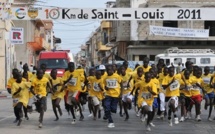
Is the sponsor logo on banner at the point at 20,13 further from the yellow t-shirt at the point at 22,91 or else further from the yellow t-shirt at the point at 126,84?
the yellow t-shirt at the point at 22,91

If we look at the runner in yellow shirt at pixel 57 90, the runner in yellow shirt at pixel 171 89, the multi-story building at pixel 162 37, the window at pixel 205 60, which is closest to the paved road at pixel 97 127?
the runner in yellow shirt at pixel 171 89

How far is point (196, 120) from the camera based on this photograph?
58.2 ft

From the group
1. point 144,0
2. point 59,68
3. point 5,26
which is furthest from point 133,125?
point 144,0

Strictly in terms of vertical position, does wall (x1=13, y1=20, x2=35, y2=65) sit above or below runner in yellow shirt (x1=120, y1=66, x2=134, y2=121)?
above

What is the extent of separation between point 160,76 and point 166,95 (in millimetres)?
1026

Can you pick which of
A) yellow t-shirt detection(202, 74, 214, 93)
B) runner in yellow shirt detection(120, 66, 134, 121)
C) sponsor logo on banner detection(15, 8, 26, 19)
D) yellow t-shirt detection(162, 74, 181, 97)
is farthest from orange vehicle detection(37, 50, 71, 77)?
yellow t-shirt detection(162, 74, 181, 97)

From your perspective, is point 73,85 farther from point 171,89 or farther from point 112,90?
point 171,89

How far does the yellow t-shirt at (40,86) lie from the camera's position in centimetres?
1573

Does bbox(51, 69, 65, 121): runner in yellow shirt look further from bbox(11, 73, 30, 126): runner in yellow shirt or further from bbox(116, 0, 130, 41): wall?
bbox(116, 0, 130, 41): wall

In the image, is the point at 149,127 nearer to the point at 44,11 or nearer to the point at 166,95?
the point at 166,95

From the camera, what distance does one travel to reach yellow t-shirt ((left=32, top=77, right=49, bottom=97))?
51.6ft

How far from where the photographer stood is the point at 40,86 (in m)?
15.8

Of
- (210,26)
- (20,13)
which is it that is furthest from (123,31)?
(20,13)

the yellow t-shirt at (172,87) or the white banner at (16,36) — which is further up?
the white banner at (16,36)
